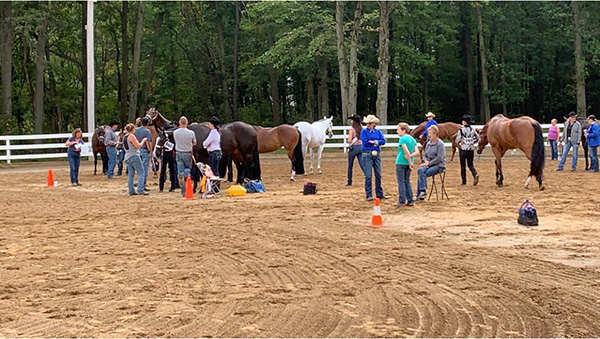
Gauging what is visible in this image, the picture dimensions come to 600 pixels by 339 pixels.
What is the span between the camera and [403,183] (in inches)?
569

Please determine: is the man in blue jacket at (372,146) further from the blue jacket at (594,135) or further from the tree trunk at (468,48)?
the tree trunk at (468,48)

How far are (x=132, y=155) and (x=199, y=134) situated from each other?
1740 millimetres

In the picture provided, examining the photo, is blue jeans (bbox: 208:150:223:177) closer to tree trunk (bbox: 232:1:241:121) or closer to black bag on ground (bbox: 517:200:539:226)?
black bag on ground (bbox: 517:200:539:226)

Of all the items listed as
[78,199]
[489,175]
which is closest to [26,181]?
[78,199]

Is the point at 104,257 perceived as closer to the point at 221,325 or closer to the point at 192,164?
the point at 221,325

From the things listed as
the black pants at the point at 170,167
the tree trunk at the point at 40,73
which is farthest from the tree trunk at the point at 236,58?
the black pants at the point at 170,167

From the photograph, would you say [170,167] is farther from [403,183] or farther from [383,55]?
[383,55]

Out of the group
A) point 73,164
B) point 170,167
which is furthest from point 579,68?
point 73,164

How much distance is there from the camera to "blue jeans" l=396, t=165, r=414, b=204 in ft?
46.9

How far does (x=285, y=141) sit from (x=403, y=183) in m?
7.94

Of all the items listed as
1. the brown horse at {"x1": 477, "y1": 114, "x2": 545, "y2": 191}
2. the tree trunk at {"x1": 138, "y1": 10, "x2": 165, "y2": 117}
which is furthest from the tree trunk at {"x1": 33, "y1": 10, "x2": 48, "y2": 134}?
the brown horse at {"x1": 477, "y1": 114, "x2": 545, "y2": 191}

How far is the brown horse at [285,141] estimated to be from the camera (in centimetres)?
2184

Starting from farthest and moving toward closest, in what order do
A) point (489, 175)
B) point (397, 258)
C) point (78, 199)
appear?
point (489, 175)
point (78, 199)
point (397, 258)

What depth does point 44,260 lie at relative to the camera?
9.41 meters
